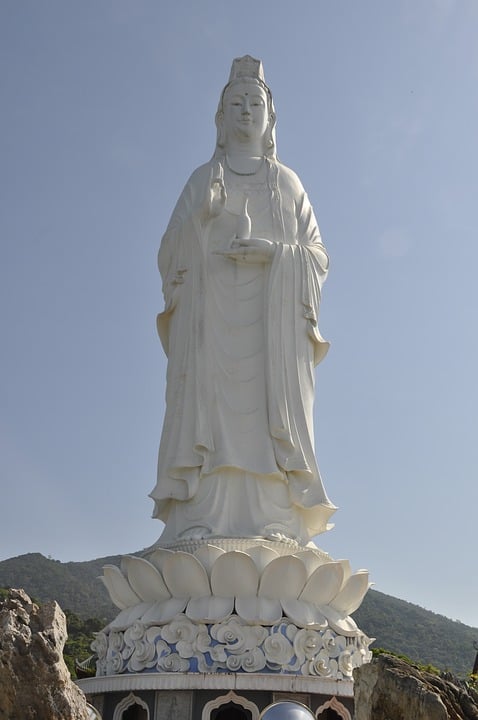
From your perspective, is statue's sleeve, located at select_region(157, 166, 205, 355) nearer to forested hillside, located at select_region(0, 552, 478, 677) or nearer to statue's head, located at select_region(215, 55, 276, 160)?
statue's head, located at select_region(215, 55, 276, 160)

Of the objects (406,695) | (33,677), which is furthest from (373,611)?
(33,677)

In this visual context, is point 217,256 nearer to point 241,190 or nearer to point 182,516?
point 241,190

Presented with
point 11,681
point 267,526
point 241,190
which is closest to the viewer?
point 11,681

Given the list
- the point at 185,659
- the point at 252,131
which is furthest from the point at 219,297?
the point at 185,659

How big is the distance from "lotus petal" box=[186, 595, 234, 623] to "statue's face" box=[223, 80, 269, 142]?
502 centimetres

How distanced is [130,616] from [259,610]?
1.19m

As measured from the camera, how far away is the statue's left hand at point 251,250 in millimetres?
→ 9609

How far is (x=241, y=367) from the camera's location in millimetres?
9484

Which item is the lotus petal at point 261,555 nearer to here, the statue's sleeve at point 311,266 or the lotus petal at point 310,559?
the lotus petal at point 310,559

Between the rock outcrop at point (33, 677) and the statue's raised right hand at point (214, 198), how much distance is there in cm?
664

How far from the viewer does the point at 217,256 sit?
980 cm

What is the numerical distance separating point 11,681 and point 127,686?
4.49 meters

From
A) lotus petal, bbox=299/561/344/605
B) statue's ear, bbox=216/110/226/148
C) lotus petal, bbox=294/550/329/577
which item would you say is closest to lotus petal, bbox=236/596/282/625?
lotus petal, bbox=299/561/344/605

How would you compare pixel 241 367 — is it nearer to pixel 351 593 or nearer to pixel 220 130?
pixel 351 593
